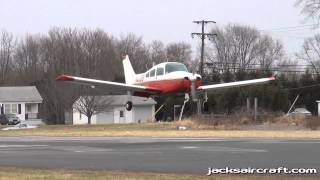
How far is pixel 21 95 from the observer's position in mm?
91938

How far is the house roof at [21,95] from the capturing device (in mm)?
90812

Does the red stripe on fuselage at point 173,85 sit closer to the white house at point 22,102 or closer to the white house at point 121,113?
the white house at point 121,113

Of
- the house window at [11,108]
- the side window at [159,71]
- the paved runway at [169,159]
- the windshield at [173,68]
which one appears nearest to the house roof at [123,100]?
the house window at [11,108]

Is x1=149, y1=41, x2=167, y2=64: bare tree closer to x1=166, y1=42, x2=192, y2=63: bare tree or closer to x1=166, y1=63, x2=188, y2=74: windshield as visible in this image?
x1=166, y1=42, x2=192, y2=63: bare tree

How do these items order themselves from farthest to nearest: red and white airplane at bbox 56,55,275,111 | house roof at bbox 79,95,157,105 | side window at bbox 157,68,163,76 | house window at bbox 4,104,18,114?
1. house window at bbox 4,104,18,114
2. house roof at bbox 79,95,157,105
3. side window at bbox 157,68,163,76
4. red and white airplane at bbox 56,55,275,111

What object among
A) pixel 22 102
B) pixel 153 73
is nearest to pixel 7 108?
pixel 22 102

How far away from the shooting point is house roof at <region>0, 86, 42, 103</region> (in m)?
90.8

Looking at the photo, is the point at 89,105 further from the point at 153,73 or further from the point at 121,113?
the point at 153,73

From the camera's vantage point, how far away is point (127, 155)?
18906 mm

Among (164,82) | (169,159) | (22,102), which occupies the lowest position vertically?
(22,102)

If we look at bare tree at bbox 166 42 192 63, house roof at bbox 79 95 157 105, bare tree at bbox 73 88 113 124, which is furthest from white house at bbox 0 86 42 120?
A: bare tree at bbox 166 42 192 63

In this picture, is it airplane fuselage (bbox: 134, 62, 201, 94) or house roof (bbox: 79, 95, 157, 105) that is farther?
house roof (bbox: 79, 95, 157, 105)

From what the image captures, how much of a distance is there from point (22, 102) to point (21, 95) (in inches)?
42.3

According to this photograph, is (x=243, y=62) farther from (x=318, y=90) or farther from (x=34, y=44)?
(x=34, y=44)
